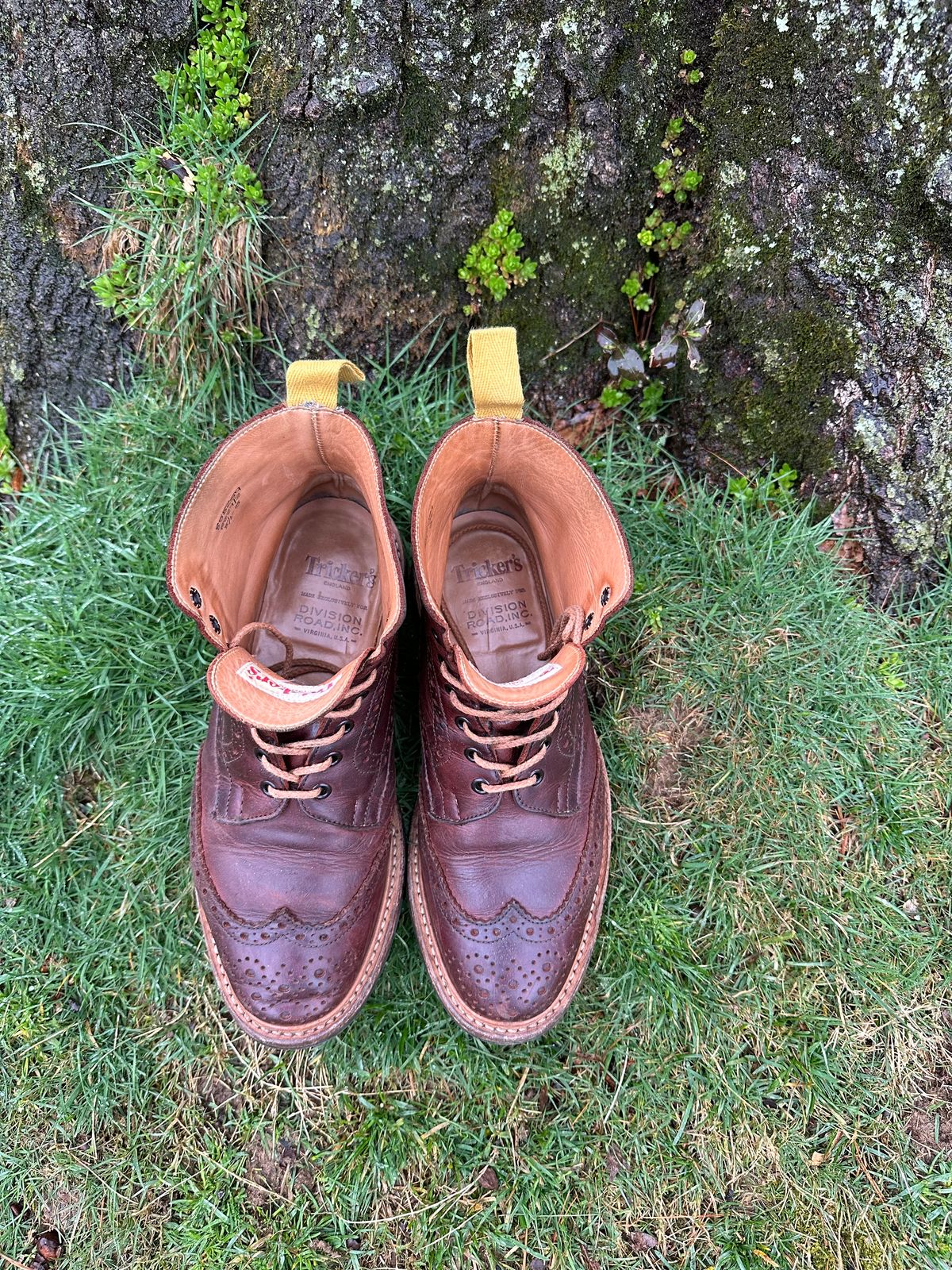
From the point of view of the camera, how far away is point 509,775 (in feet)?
6.08

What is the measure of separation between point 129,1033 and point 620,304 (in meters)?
2.31

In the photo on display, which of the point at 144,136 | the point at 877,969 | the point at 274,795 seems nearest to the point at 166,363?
the point at 144,136

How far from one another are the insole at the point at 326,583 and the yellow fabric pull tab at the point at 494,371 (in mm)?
492

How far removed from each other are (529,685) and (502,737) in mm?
146

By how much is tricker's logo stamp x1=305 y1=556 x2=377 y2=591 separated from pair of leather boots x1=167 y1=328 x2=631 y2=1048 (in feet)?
0.67

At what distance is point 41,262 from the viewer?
213 cm

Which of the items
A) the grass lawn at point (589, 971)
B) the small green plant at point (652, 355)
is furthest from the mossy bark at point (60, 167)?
the small green plant at point (652, 355)

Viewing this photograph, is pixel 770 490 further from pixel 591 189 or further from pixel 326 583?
pixel 326 583

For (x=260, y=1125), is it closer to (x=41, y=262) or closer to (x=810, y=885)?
(x=810, y=885)

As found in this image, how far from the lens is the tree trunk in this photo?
183cm

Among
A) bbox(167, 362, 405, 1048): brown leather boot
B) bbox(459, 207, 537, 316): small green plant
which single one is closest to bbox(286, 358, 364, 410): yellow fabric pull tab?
bbox(167, 362, 405, 1048): brown leather boot

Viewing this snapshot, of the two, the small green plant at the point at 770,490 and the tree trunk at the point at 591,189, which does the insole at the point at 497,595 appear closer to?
the tree trunk at the point at 591,189

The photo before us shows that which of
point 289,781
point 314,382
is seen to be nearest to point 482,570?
point 314,382

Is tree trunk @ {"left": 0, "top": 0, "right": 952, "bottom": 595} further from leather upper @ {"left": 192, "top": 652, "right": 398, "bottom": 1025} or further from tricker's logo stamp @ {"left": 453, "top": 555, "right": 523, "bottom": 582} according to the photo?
leather upper @ {"left": 192, "top": 652, "right": 398, "bottom": 1025}
